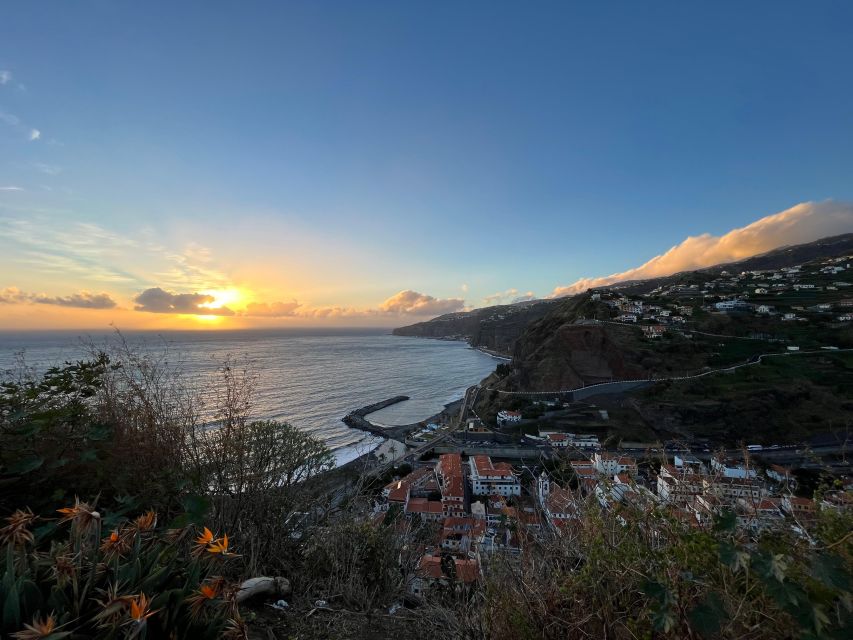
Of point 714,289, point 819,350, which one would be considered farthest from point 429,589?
point 714,289

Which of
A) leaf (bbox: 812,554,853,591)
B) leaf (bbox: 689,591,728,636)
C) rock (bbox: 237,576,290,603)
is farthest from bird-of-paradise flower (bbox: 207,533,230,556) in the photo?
leaf (bbox: 812,554,853,591)

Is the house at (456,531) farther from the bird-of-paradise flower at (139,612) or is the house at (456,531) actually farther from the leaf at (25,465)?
the bird-of-paradise flower at (139,612)

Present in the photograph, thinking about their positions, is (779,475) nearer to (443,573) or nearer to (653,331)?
(443,573)

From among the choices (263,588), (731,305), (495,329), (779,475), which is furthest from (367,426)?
(495,329)

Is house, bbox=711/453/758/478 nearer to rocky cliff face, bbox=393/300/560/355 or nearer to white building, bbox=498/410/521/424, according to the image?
white building, bbox=498/410/521/424

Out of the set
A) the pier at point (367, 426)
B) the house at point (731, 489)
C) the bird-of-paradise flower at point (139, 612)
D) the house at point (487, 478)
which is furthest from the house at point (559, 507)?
the pier at point (367, 426)

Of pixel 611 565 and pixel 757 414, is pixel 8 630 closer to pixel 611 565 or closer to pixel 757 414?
pixel 611 565
